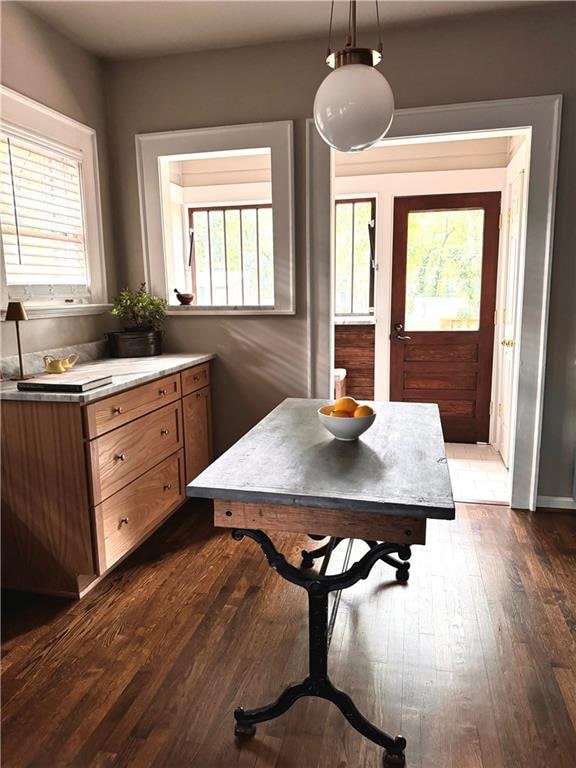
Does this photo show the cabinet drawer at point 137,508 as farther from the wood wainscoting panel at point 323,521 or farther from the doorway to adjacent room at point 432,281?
the doorway to adjacent room at point 432,281

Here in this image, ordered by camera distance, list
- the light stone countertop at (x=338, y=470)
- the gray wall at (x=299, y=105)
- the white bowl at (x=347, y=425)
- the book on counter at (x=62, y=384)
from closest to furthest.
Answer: the light stone countertop at (x=338, y=470)
the white bowl at (x=347, y=425)
the book on counter at (x=62, y=384)
the gray wall at (x=299, y=105)

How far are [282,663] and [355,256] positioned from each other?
371 cm

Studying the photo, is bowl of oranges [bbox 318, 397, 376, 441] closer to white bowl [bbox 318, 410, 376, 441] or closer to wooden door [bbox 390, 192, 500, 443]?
white bowl [bbox 318, 410, 376, 441]

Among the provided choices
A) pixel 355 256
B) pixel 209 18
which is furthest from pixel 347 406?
pixel 355 256

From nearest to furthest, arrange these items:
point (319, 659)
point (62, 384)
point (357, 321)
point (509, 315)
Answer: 1. point (319, 659)
2. point (62, 384)
3. point (509, 315)
4. point (357, 321)

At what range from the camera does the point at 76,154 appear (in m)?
3.20

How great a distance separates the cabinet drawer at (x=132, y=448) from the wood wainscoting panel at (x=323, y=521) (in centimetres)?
104

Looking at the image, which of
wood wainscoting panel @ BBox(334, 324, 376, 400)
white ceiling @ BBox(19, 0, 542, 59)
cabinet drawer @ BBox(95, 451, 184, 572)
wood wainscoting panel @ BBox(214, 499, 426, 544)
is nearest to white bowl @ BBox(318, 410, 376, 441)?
wood wainscoting panel @ BBox(214, 499, 426, 544)

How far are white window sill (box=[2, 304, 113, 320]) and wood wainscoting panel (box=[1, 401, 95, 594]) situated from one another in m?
0.68

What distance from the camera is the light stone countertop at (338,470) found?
4.43 feet

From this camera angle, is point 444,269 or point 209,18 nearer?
point 209,18

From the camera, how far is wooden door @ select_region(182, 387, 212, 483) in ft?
10.7

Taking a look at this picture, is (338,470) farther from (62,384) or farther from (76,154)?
(76,154)

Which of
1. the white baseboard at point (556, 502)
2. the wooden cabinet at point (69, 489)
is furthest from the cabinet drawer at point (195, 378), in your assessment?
the white baseboard at point (556, 502)
